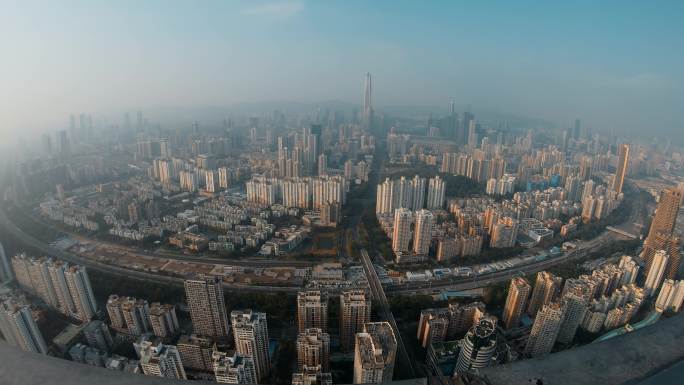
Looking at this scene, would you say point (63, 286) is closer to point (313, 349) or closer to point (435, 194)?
point (313, 349)

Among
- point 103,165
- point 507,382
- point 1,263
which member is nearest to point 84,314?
point 1,263

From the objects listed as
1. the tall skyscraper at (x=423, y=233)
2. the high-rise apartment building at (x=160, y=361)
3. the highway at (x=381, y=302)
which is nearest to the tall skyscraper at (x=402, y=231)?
the tall skyscraper at (x=423, y=233)

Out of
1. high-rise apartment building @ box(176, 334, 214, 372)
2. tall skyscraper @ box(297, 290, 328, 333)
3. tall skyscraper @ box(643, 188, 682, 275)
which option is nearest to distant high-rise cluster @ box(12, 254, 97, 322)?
high-rise apartment building @ box(176, 334, 214, 372)

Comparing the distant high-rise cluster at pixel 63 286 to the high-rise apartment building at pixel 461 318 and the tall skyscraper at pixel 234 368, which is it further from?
the high-rise apartment building at pixel 461 318

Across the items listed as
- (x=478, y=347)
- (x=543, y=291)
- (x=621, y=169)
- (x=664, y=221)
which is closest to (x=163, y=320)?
(x=478, y=347)

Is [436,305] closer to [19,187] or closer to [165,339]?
[165,339]

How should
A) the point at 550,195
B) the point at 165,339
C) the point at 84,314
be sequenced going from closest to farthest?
1. the point at 165,339
2. the point at 84,314
3. the point at 550,195

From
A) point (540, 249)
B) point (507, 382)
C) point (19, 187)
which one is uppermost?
point (507, 382)
